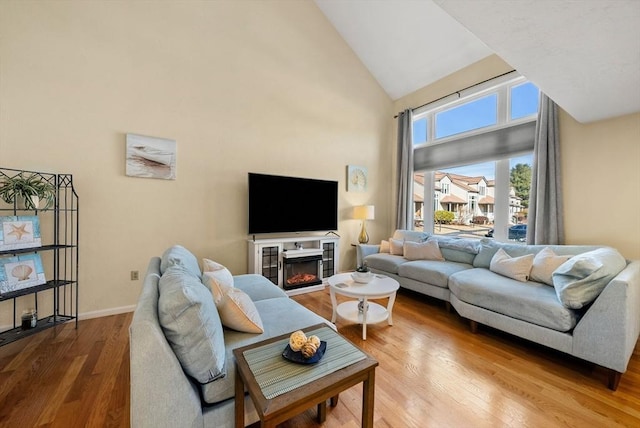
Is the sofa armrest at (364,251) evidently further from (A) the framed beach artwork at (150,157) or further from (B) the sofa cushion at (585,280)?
(A) the framed beach artwork at (150,157)

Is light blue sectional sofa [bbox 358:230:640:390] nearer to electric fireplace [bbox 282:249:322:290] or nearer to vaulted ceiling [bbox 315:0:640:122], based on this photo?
vaulted ceiling [bbox 315:0:640:122]

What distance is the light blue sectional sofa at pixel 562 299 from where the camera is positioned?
5.53 ft

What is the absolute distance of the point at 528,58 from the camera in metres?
1.57

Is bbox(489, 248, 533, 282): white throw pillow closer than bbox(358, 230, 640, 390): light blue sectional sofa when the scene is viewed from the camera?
No

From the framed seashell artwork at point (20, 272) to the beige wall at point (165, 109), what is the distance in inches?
14.0

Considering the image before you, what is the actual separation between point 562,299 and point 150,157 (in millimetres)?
4126

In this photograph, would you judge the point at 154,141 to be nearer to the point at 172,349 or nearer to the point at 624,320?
the point at 172,349

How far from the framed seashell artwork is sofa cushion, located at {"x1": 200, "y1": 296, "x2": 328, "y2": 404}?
6.69ft

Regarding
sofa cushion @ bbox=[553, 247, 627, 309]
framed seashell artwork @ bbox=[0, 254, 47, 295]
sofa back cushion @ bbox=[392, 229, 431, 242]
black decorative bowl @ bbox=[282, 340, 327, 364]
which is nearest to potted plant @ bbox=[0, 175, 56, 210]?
framed seashell artwork @ bbox=[0, 254, 47, 295]

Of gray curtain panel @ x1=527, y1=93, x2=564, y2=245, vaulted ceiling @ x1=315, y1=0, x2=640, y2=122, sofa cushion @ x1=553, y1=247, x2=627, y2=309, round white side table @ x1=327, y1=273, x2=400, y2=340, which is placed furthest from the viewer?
gray curtain panel @ x1=527, y1=93, x2=564, y2=245

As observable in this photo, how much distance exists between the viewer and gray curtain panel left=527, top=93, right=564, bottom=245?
2896mm

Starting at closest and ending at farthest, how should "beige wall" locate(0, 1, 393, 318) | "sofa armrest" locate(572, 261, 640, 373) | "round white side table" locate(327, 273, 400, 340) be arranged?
"sofa armrest" locate(572, 261, 640, 373), "round white side table" locate(327, 273, 400, 340), "beige wall" locate(0, 1, 393, 318)

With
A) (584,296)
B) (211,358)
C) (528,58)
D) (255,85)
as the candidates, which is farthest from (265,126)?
(584,296)

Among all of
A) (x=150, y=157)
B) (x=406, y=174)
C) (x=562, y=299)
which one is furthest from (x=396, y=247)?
(x=150, y=157)
